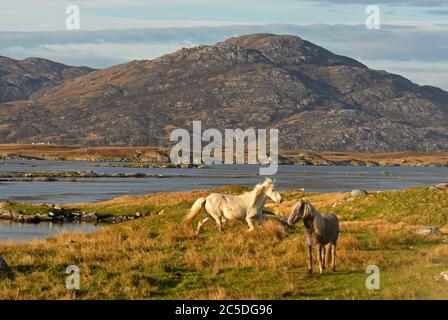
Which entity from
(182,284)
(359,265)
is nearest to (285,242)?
(359,265)

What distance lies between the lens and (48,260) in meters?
21.5

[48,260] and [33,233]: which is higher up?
[48,260]

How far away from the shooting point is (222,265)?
795 inches

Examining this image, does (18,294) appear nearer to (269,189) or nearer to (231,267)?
(231,267)

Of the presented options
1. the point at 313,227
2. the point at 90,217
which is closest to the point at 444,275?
the point at 313,227

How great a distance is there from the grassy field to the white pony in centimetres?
78

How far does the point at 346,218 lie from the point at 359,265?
2129 centimetres

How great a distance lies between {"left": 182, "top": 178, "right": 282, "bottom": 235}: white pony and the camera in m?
25.0

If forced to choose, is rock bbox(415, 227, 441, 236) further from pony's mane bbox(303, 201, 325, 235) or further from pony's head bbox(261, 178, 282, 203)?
pony's mane bbox(303, 201, 325, 235)

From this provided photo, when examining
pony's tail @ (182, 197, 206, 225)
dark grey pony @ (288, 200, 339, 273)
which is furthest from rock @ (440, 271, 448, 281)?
pony's tail @ (182, 197, 206, 225)

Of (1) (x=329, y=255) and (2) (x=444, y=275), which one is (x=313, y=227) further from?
(2) (x=444, y=275)

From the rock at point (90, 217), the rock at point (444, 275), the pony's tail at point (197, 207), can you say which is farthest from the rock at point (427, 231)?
the rock at point (90, 217)

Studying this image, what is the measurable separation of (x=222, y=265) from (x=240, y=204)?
597 cm
